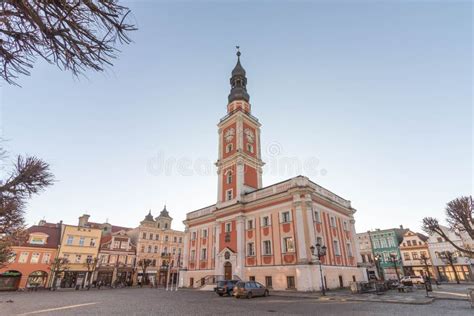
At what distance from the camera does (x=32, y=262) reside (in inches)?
1560

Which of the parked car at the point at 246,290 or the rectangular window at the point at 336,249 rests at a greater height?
the rectangular window at the point at 336,249

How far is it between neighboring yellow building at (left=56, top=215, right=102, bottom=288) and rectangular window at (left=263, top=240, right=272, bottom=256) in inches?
1252

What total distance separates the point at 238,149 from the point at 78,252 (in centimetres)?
3487

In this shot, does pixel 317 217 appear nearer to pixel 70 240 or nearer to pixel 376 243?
pixel 376 243

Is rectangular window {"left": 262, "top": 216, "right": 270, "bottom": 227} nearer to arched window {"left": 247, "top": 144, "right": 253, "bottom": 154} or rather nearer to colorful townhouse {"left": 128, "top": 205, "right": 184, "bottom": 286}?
arched window {"left": 247, "top": 144, "right": 253, "bottom": 154}

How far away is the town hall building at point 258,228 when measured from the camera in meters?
25.6

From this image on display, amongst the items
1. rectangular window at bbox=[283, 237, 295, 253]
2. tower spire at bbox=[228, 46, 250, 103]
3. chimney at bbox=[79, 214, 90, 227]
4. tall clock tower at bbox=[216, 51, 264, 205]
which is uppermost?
tower spire at bbox=[228, 46, 250, 103]

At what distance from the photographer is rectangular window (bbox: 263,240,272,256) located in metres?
28.0

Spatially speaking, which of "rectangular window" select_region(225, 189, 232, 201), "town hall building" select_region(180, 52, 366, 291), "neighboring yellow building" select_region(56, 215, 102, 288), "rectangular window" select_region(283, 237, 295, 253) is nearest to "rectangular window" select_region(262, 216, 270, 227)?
"town hall building" select_region(180, 52, 366, 291)

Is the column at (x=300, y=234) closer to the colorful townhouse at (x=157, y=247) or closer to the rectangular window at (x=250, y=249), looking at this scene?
the rectangular window at (x=250, y=249)

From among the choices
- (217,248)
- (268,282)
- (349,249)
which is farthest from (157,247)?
(349,249)

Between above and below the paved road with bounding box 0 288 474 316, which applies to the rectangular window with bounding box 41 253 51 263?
above

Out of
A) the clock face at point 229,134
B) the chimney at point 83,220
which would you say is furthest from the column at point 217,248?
the chimney at point 83,220

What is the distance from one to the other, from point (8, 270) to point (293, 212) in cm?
4370
